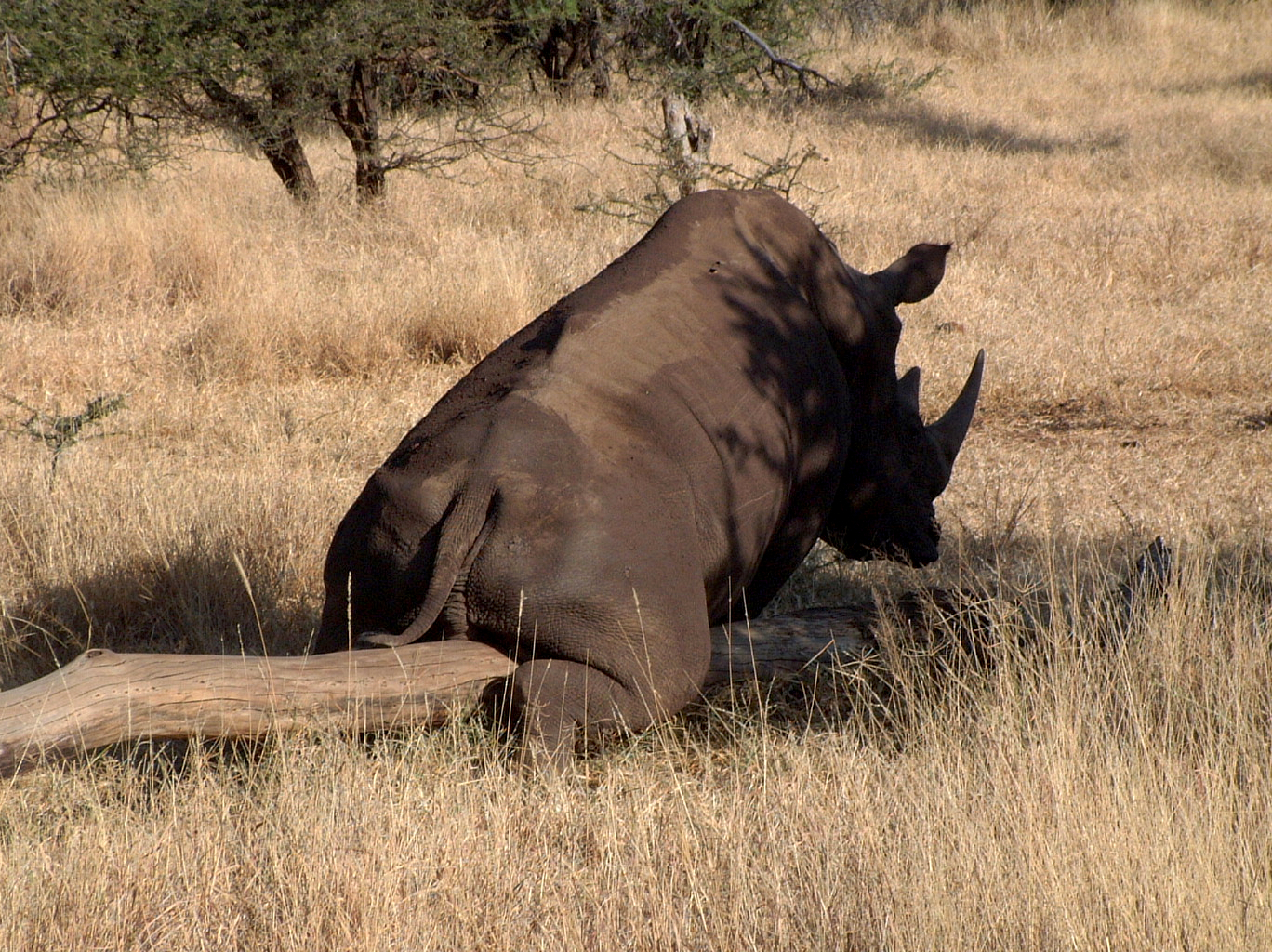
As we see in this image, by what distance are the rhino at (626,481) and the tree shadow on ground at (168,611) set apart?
1.24m

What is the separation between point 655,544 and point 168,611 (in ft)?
8.50

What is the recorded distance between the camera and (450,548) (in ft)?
11.2

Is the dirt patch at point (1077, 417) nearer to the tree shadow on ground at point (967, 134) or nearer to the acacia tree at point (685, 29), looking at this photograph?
the acacia tree at point (685, 29)

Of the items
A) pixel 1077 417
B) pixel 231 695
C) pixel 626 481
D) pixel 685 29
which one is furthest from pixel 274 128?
pixel 231 695

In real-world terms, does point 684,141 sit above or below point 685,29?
below

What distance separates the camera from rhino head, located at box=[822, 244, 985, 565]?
5.14 metres

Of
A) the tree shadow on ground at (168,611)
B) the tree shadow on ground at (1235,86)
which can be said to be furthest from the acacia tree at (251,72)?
the tree shadow on ground at (1235,86)

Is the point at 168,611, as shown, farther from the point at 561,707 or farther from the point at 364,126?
the point at 364,126

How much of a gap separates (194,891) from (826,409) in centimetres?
266

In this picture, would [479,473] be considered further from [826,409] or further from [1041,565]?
[1041,565]

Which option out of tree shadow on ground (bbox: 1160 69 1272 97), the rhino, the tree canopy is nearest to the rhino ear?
the rhino

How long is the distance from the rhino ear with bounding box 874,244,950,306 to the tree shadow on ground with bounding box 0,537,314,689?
281 cm

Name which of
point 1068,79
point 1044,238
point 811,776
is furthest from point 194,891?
point 1068,79

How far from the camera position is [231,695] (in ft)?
10.3
